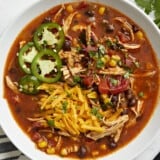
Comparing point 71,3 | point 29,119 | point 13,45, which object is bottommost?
point 29,119

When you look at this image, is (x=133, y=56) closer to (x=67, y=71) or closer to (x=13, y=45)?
(x=67, y=71)

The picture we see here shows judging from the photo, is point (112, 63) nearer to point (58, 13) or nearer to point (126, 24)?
point (126, 24)

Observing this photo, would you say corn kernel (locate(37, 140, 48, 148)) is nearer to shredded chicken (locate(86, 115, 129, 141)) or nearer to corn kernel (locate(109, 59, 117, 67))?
shredded chicken (locate(86, 115, 129, 141))

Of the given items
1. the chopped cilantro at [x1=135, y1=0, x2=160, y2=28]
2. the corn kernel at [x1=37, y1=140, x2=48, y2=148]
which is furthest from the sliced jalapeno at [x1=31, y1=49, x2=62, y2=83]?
the chopped cilantro at [x1=135, y1=0, x2=160, y2=28]

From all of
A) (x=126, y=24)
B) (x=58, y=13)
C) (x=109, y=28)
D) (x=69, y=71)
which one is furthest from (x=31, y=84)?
(x=126, y=24)


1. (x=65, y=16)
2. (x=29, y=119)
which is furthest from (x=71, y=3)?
(x=29, y=119)

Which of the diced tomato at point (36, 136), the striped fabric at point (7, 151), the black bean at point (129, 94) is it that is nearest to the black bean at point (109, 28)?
the black bean at point (129, 94)

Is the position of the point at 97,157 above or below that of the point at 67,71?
below
